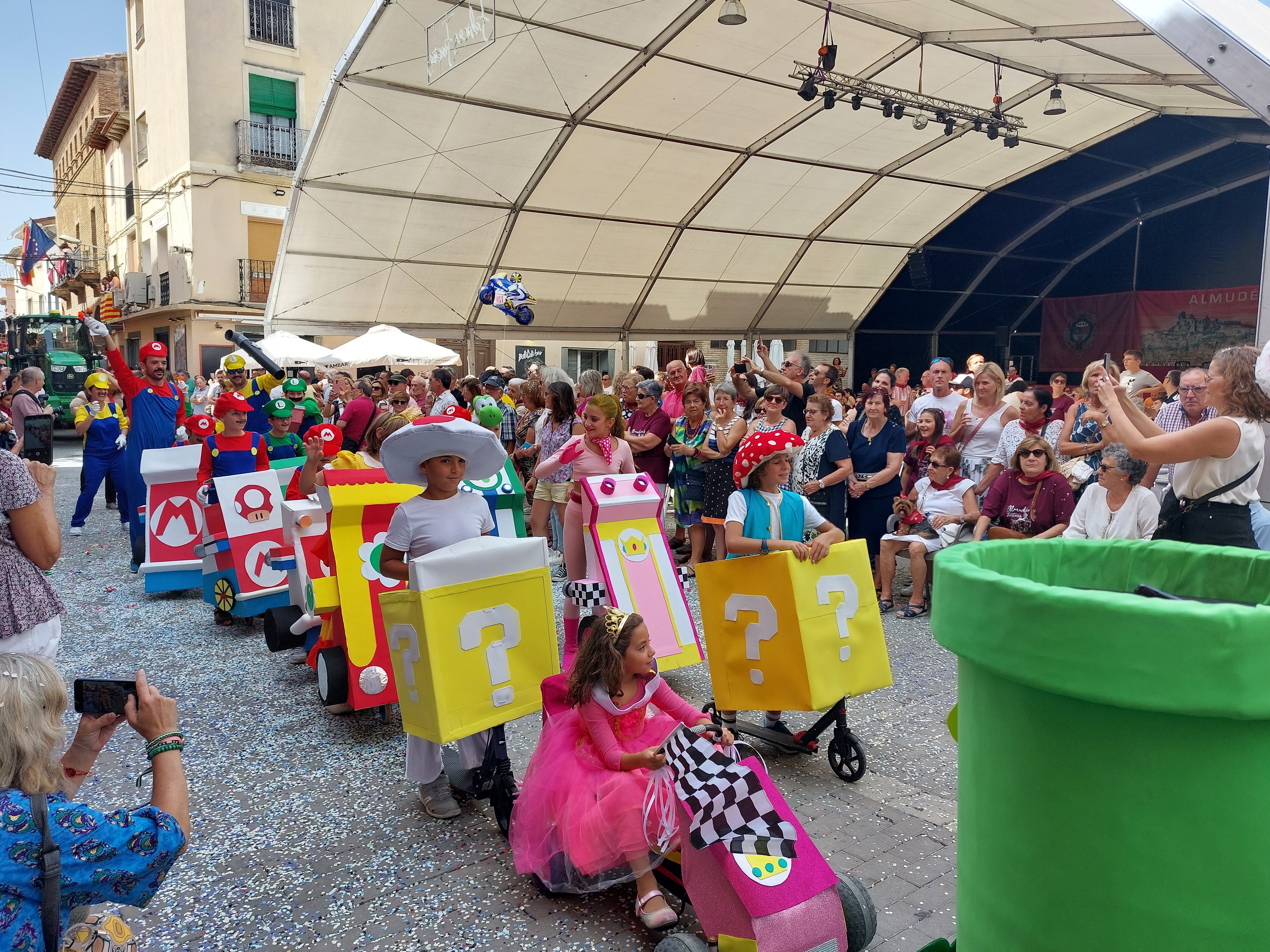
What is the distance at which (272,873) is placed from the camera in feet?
10.3

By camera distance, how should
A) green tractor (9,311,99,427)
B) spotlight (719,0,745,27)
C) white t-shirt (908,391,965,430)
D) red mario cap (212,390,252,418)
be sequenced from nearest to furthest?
red mario cap (212,390,252,418), white t-shirt (908,391,965,430), spotlight (719,0,745,27), green tractor (9,311,99,427)

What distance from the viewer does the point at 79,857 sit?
166 centimetres

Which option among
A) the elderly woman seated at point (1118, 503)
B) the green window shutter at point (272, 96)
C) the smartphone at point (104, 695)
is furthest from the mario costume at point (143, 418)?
the green window shutter at point (272, 96)

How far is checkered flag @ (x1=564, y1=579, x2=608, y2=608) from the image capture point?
4488 millimetres

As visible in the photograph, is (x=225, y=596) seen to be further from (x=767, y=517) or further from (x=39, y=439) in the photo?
(x=767, y=517)

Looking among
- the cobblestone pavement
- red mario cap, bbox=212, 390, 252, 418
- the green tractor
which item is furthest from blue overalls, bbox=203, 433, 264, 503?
the green tractor

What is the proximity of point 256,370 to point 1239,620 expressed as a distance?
1521 centimetres

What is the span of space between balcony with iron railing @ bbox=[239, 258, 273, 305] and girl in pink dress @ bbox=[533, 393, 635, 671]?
22.2m

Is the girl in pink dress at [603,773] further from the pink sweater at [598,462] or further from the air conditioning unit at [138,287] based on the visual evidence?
the air conditioning unit at [138,287]

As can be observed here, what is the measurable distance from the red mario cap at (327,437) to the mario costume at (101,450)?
4379 millimetres

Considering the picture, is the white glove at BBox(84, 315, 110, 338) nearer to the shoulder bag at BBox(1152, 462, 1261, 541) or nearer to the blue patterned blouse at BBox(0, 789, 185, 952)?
the blue patterned blouse at BBox(0, 789, 185, 952)

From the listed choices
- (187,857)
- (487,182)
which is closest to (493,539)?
(187,857)

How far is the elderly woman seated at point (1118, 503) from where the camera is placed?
16.0 ft

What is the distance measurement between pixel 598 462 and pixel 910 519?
9.27 ft
